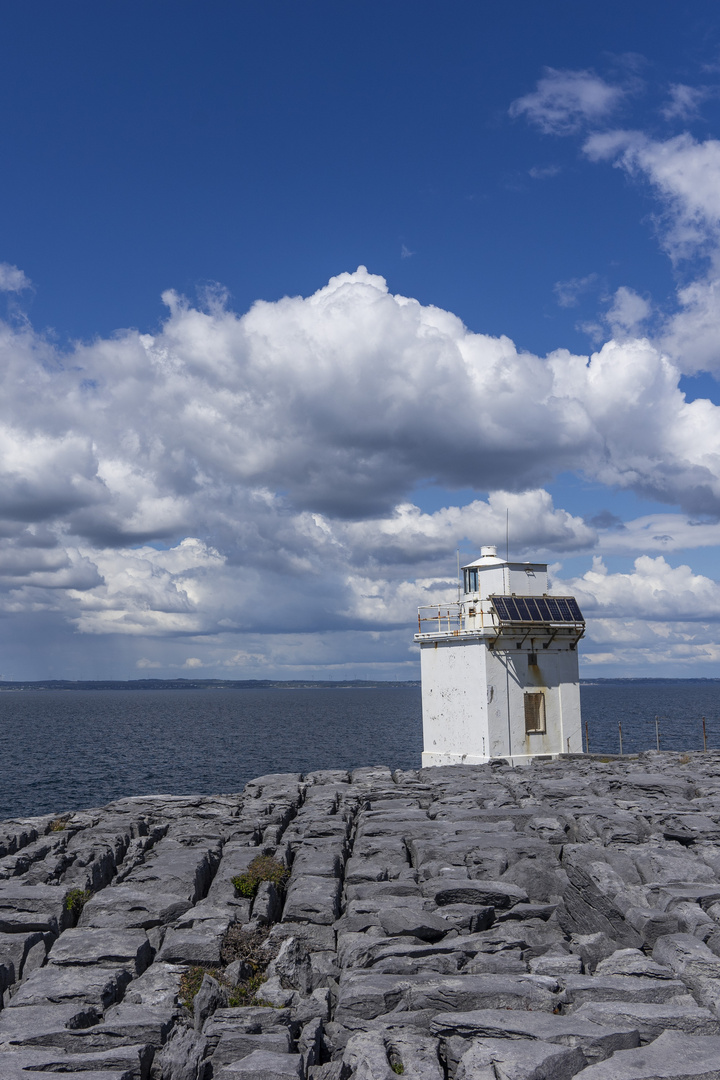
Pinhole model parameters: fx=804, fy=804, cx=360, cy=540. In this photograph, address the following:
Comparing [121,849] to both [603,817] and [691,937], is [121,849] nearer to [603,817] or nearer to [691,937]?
[603,817]

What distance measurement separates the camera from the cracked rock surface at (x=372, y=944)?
959 cm

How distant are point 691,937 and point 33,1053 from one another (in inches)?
377

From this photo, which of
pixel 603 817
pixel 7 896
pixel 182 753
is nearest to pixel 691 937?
pixel 603 817

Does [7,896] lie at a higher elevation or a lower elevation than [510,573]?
lower

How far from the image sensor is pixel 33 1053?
9773 millimetres

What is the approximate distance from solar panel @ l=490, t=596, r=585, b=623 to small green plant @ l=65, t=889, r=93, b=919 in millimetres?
22120

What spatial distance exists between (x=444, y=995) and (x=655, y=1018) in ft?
8.73

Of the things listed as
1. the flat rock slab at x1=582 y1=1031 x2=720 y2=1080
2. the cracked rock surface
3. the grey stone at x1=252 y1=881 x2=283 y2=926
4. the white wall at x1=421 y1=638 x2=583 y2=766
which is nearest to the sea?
the white wall at x1=421 y1=638 x2=583 y2=766

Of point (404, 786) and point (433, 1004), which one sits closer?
point (433, 1004)

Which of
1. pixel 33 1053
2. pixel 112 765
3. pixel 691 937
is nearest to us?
pixel 33 1053

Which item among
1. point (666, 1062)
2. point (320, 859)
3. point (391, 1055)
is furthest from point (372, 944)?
point (320, 859)

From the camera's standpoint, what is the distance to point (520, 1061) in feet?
28.9

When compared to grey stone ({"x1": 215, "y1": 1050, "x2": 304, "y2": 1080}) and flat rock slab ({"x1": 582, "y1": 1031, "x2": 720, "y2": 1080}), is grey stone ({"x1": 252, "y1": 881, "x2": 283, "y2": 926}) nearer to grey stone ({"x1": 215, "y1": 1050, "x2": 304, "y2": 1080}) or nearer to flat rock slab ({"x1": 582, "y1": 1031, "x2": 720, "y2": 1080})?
grey stone ({"x1": 215, "y1": 1050, "x2": 304, "y2": 1080})

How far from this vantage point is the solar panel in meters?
35.1
